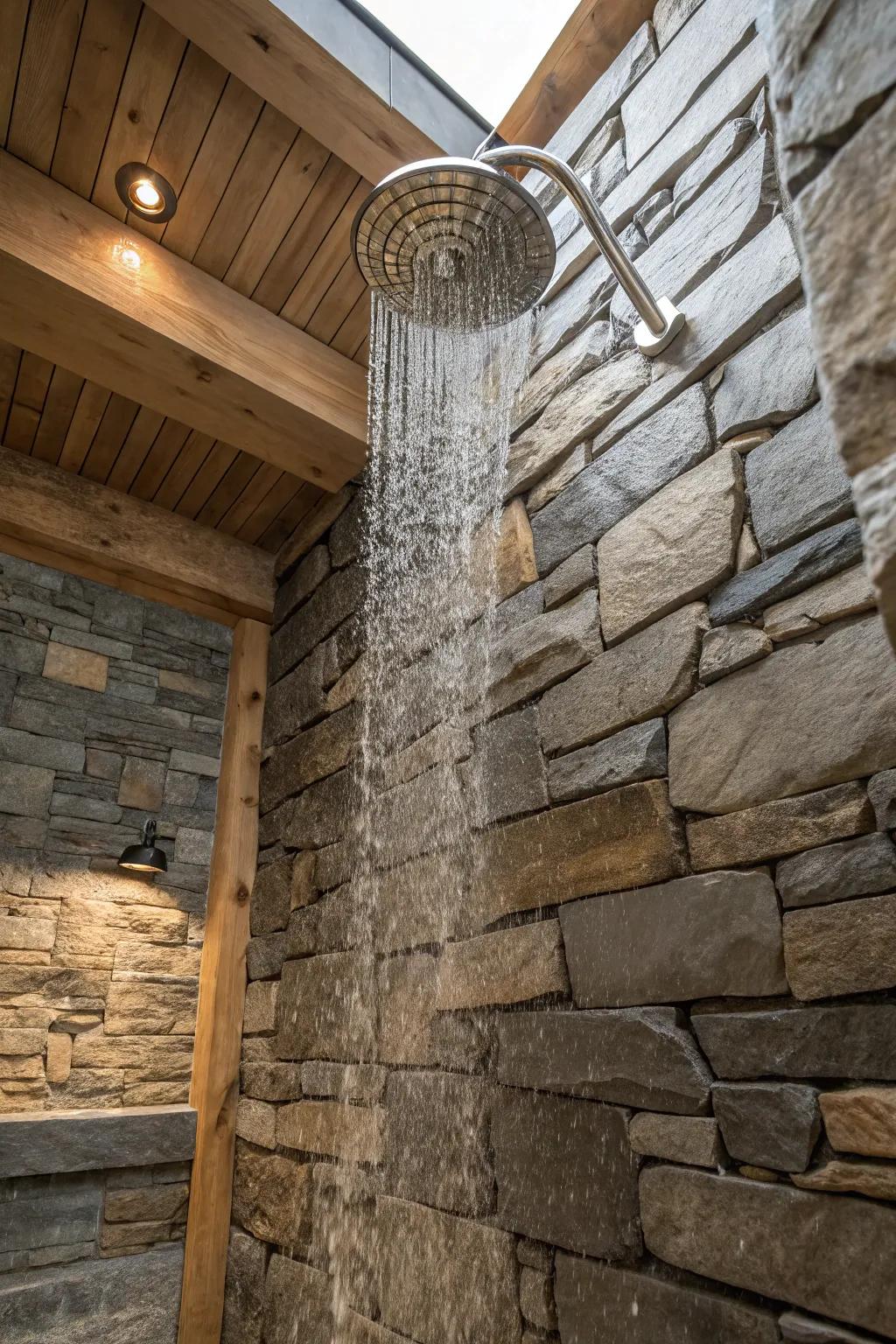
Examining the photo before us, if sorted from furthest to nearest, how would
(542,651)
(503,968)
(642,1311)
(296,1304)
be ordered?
(296,1304), (542,651), (503,968), (642,1311)

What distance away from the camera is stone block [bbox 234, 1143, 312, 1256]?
1793 millimetres

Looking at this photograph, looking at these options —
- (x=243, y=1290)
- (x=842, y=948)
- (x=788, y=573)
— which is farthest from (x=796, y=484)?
(x=243, y=1290)

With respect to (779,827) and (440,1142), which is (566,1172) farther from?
(779,827)

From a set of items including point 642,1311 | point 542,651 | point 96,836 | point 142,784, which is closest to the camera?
point 642,1311

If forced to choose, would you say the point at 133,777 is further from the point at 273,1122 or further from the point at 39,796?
the point at 273,1122

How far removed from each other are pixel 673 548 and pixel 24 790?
104 inches

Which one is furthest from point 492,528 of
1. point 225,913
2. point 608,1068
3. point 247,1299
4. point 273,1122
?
point 247,1299

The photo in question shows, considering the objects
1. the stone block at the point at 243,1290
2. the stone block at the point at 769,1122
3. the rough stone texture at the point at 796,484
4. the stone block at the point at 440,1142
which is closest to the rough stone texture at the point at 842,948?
the stone block at the point at 769,1122

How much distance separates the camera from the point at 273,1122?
200 cm

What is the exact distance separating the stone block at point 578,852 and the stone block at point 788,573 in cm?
28

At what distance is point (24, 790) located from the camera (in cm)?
305

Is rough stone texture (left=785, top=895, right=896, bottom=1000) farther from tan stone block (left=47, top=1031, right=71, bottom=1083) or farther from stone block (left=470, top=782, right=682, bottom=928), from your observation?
tan stone block (left=47, top=1031, right=71, bottom=1083)

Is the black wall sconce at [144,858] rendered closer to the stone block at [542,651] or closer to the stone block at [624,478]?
the stone block at [542,651]

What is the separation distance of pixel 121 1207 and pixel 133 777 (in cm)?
163
